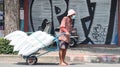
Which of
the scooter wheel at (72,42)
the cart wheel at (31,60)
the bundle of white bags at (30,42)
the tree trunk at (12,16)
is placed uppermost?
the tree trunk at (12,16)

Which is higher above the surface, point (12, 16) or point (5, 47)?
point (12, 16)

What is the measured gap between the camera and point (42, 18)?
813 inches

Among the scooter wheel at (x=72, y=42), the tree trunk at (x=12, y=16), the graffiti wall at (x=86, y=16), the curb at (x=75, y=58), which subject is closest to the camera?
the curb at (x=75, y=58)

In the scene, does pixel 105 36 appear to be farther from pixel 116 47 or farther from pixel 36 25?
pixel 36 25

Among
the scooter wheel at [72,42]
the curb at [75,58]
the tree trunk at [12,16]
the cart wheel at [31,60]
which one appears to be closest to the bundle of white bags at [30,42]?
the cart wheel at [31,60]

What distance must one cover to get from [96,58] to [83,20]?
17.5ft

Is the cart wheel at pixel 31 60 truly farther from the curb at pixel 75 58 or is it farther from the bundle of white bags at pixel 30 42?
the curb at pixel 75 58

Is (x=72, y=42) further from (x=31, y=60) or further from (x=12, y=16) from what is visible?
(x=31, y=60)

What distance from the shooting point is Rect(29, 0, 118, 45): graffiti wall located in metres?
20.7

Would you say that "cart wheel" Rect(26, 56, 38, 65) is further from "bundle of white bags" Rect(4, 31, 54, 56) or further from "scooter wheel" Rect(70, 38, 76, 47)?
"scooter wheel" Rect(70, 38, 76, 47)

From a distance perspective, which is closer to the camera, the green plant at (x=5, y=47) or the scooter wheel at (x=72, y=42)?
the green plant at (x=5, y=47)

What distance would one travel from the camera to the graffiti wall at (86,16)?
67.8ft

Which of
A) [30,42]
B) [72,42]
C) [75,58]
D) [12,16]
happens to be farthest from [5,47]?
[72,42]

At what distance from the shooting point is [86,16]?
20.9 m
